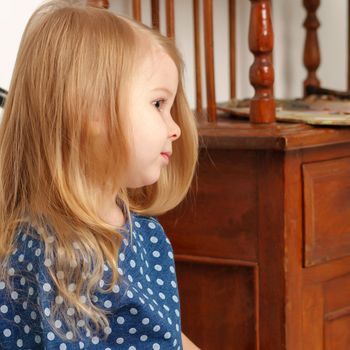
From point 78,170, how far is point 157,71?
0.18 m

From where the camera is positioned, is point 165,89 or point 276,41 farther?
point 276,41

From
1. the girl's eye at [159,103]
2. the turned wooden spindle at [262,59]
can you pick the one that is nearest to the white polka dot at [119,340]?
the girl's eye at [159,103]

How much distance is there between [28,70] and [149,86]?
0.55 ft

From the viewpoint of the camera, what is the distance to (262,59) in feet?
4.65

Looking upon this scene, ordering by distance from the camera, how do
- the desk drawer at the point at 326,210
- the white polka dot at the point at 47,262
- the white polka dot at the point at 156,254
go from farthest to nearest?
1. the desk drawer at the point at 326,210
2. the white polka dot at the point at 156,254
3. the white polka dot at the point at 47,262

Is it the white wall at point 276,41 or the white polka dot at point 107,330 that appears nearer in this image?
the white polka dot at point 107,330

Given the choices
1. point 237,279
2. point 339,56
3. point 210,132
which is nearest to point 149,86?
point 210,132

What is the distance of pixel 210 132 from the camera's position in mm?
1382

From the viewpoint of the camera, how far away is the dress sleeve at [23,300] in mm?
1050

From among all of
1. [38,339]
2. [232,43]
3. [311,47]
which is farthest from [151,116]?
[311,47]

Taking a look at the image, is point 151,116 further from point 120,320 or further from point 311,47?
point 311,47

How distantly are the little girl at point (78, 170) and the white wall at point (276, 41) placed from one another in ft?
1.63

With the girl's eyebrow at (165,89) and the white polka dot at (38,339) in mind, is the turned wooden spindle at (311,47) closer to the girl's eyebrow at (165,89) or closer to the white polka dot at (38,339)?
the girl's eyebrow at (165,89)

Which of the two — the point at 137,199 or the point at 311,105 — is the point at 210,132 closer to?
the point at 137,199
